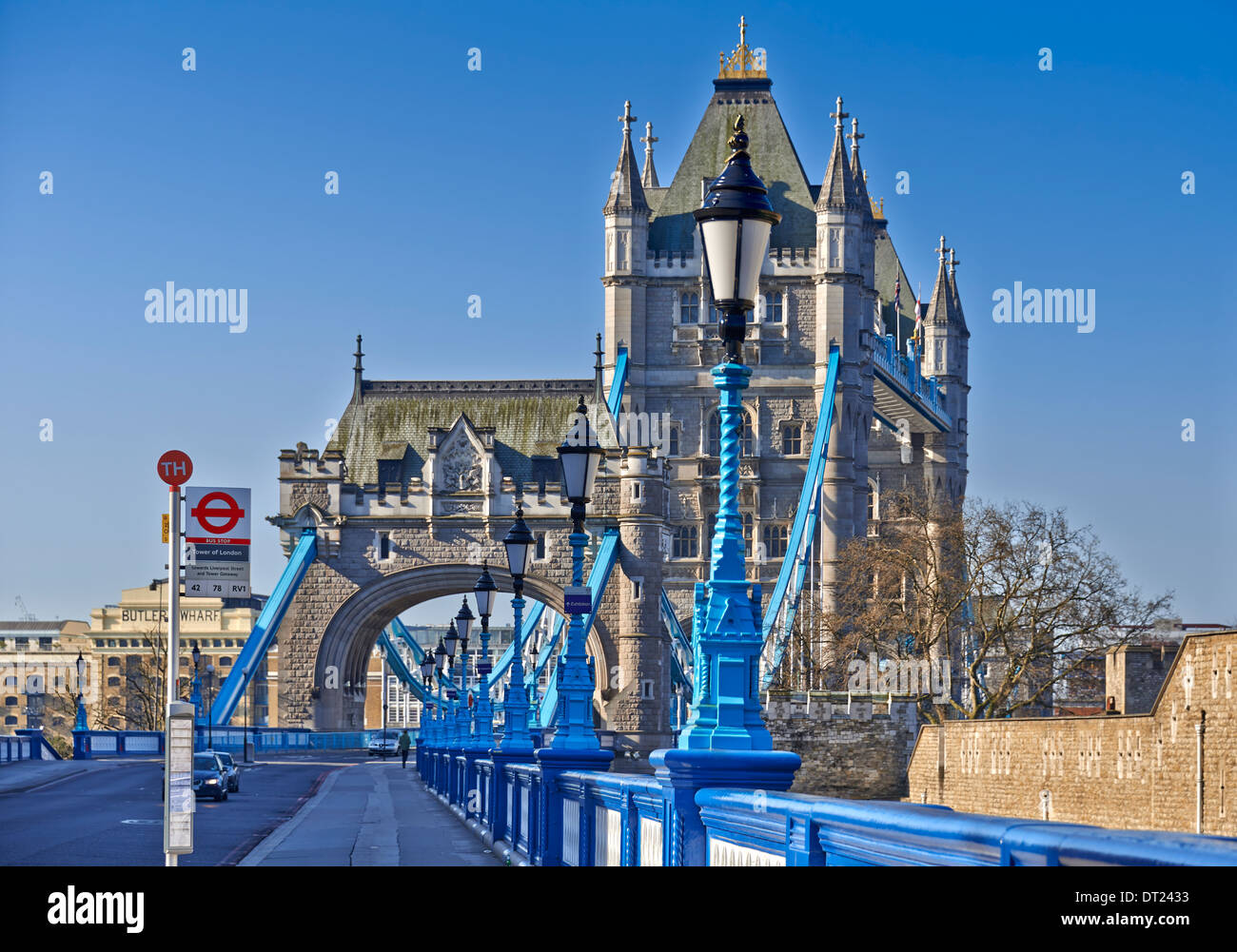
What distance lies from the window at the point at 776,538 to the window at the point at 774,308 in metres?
7.76

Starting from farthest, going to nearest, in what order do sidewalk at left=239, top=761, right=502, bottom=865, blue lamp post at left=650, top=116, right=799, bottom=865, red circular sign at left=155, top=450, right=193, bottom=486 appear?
sidewalk at left=239, top=761, right=502, bottom=865 < red circular sign at left=155, top=450, right=193, bottom=486 < blue lamp post at left=650, top=116, right=799, bottom=865

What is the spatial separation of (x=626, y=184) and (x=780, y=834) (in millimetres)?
69959

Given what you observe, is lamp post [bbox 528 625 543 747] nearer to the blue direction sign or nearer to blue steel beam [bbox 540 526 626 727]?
blue steel beam [bbox 540 526 626 727]

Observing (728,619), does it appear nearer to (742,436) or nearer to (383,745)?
(383,745)

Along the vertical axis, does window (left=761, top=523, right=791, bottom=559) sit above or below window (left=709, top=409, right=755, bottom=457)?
below

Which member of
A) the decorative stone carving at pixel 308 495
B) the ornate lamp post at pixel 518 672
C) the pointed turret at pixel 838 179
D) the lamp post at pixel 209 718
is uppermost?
the pointed turret at pixel 838 179

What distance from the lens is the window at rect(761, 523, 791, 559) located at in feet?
246

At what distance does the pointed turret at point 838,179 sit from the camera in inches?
2965

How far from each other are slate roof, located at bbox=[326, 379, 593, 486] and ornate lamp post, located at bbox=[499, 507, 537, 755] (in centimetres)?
4911

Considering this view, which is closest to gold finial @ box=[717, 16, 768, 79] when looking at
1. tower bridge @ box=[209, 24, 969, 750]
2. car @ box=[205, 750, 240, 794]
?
tower bridge @ box=[209, 24, 969, 750]

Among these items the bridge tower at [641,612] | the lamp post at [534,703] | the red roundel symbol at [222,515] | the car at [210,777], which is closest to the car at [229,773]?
the car at [210,777]

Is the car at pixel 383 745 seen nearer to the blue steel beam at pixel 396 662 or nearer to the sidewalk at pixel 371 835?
the blue steel beam at pixel 396 662
